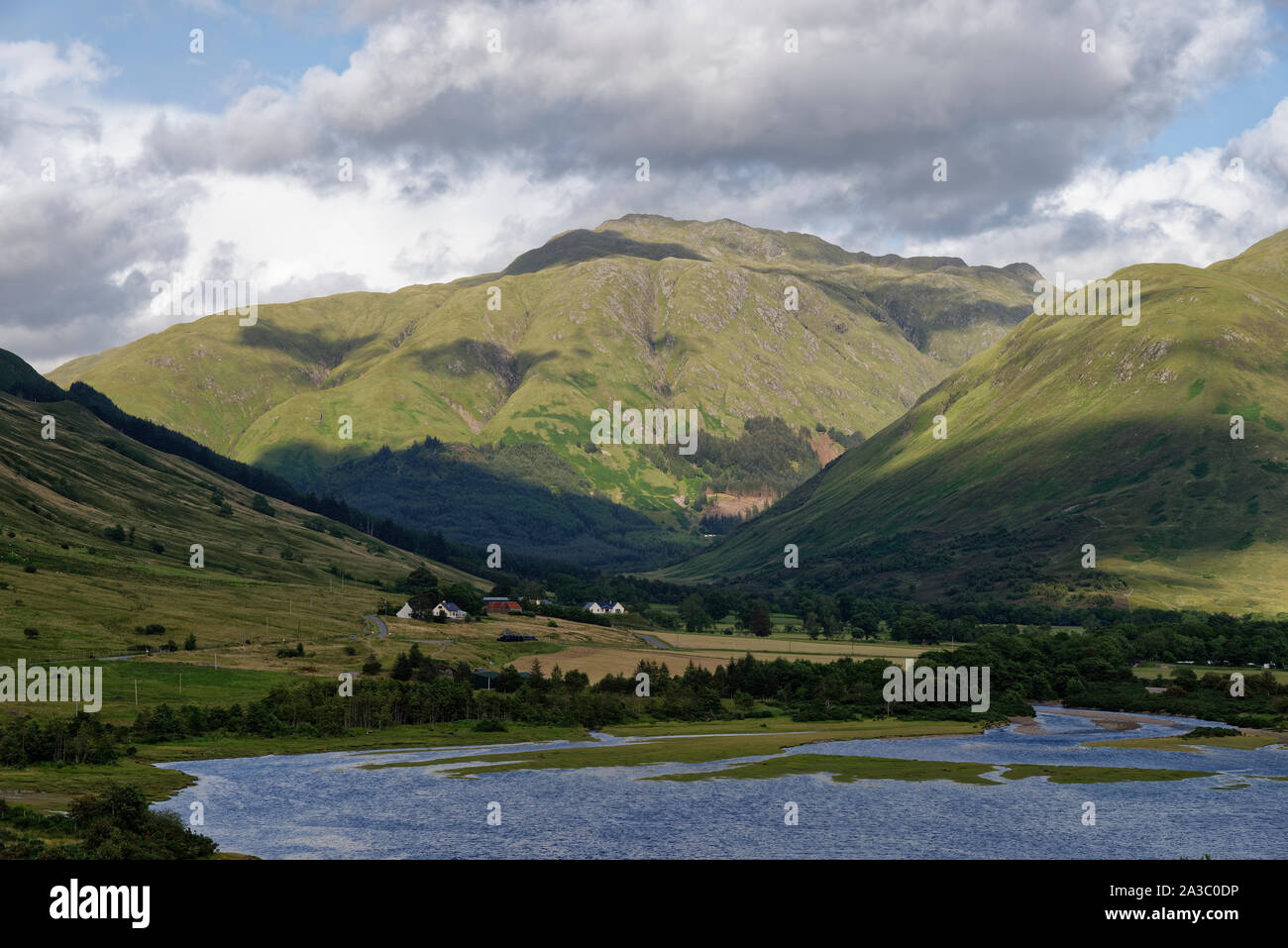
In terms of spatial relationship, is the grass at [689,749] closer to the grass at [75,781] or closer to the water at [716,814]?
the water at [716,814]

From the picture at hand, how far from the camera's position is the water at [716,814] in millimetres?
90188

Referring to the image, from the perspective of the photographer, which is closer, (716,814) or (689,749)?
(716,814)

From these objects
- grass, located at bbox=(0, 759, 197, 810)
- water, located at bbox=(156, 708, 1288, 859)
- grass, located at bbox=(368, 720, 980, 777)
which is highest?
grass, located at bbox=(0, 759, 197, 810)

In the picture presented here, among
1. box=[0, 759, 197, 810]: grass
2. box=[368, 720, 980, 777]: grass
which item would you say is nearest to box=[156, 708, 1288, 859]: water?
box=[0, 759, 197, 810]: grass

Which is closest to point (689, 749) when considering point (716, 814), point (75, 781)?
point (716, 814)

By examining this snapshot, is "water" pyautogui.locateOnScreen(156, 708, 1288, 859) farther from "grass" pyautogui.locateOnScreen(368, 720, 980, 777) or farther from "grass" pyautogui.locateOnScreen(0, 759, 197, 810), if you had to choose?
"grass" pyautogui.locateOnScreen(368, 720, 980, 777)

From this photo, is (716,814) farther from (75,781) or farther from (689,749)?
(75,781)

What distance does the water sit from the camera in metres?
90.2

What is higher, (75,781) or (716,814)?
(75,781)

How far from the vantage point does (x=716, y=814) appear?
105188 mm

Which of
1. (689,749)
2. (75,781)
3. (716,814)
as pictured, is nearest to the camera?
(716,814)
